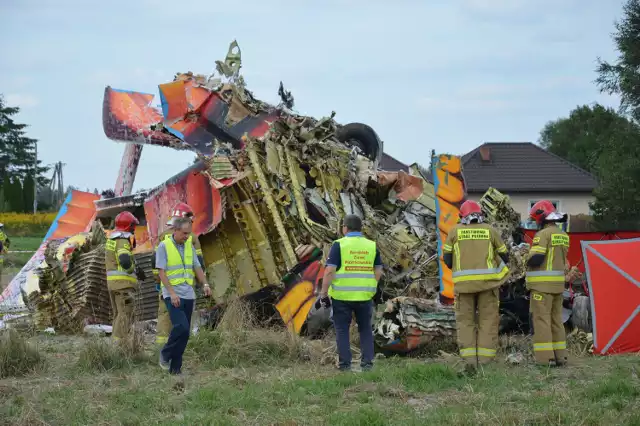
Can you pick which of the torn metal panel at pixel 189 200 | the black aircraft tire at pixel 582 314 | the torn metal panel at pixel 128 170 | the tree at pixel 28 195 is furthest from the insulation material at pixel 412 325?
the tree at pixel 28 195

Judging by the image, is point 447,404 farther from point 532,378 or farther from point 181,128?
point 181,128

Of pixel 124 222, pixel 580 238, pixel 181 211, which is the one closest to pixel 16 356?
pixel 181 211

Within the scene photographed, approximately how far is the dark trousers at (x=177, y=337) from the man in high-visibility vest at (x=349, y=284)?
1243mm

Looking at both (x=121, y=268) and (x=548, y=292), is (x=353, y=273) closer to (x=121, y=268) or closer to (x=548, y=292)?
(x=548, y=292)

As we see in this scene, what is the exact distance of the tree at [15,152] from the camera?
54844 mm

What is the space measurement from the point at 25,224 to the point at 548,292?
98.2 ft

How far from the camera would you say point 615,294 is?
8.04m

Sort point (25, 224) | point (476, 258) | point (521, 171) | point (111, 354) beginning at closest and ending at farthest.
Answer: point (476, 258), point (111, 354), point (25, 224), point (521, 171)

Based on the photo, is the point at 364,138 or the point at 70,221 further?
the point at 70,221

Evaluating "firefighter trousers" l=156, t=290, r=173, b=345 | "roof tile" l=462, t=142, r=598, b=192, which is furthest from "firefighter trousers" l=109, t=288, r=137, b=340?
"roof tile" l=462, t=142, r=598, b=192

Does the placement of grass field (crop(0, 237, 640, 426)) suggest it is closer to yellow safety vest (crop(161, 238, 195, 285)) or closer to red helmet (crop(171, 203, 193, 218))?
yellow safety vest (crop(161, 238, 195, 285))

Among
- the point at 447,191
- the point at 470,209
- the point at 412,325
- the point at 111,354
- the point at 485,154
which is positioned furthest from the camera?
the point at 485,154

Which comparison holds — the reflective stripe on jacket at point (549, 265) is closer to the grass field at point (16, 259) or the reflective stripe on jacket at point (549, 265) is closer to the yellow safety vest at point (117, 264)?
the yellow safety vest at point (117, 264)

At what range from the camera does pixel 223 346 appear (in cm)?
773
